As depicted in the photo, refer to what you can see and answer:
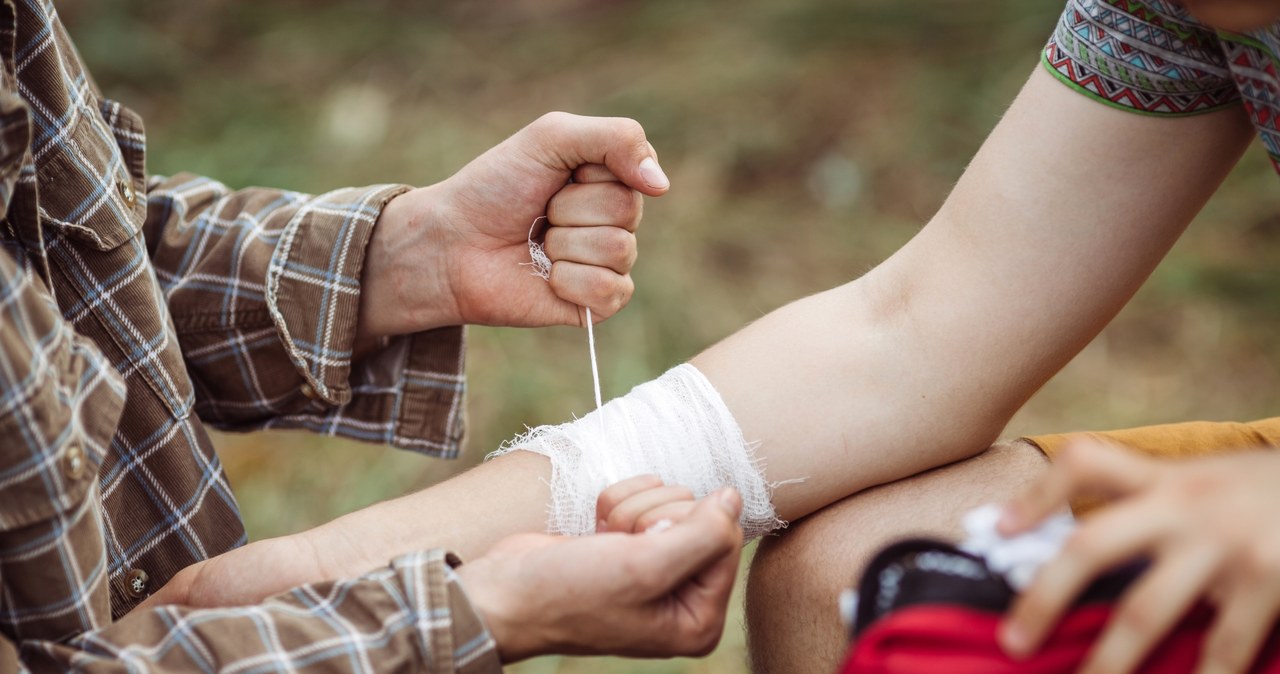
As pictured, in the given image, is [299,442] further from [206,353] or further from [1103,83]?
[1103,83]

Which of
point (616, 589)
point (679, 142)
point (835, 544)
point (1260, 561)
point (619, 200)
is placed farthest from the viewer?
point (679, 142)

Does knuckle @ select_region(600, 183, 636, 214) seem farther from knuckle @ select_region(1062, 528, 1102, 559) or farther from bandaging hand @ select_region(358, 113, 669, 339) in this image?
knuckle @ select_region(1062, 528, 1102, 559)

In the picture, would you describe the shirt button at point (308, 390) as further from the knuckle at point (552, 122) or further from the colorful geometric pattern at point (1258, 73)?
the colorful geometric pattern at point (1258, 73)

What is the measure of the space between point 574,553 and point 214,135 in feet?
6.90

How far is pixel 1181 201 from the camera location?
86 centimetres

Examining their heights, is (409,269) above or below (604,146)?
below

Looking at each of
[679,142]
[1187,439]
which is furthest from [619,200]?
[679,142]

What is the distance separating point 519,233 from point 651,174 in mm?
164

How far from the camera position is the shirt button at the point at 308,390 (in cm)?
107

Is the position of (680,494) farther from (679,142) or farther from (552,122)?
(679,142)

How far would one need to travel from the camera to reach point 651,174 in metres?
0.95

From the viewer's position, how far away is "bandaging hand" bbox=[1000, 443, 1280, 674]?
509 millimetres

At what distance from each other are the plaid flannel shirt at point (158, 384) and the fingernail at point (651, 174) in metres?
0.28

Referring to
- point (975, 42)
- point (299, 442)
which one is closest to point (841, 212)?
point (975, 42)
